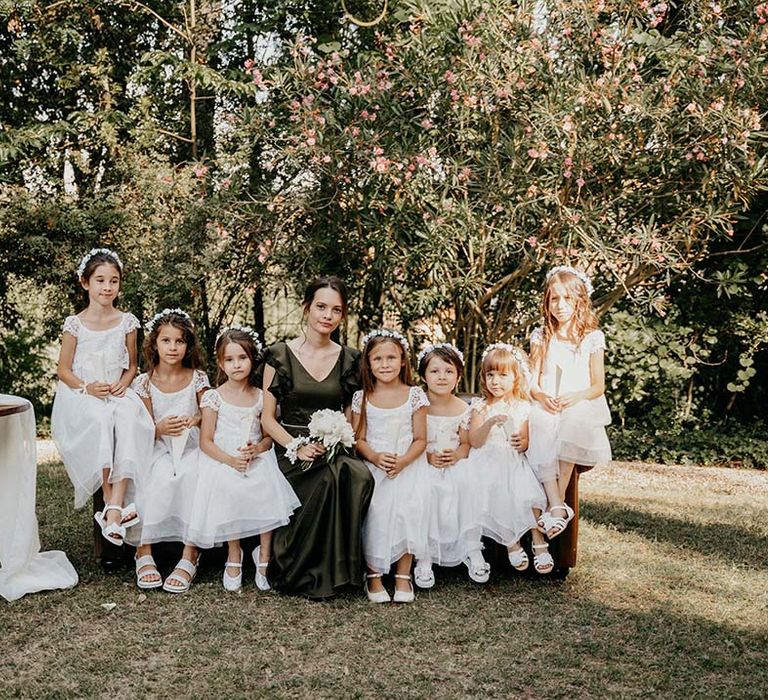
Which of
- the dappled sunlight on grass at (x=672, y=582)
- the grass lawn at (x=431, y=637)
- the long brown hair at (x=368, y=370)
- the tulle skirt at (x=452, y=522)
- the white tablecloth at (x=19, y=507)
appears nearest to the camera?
the grass lawn at (x=431, y=637)

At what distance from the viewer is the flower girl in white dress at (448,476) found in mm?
4277

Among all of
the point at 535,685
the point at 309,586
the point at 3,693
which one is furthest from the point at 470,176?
the point at 3,693

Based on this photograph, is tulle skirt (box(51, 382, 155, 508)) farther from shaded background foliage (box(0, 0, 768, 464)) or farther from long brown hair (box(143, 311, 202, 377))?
shaded background foliage (box(0, 0, 768, 464))

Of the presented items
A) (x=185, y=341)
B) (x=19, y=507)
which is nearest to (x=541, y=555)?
(x=185, y=341)

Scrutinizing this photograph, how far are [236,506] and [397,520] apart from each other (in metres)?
0.78

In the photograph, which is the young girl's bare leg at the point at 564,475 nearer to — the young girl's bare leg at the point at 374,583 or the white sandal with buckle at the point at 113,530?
the young girl's bare leg at the point at 374,583

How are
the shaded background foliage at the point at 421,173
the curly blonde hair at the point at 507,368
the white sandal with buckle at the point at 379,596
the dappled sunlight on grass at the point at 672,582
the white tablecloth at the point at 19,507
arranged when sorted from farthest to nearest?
the shaded background foliage at the point at 421,173, the curly blonde hair at the point at 507,368, the white tablecloth at the point at 19,507, the white sandal with buckle at the point at 379,596, the dappled sunlight on grass at the point at 672,582

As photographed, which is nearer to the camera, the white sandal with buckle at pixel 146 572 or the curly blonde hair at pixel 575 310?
the white sandal with buckle at pixel 146 572

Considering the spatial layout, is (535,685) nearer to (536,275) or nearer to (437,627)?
(437,627)

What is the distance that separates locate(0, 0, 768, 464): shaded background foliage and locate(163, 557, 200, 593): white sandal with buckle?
316cm

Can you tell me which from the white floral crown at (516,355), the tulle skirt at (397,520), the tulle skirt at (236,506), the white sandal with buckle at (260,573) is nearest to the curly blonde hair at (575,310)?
the white floral crown at (516,355)

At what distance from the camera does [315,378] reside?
4.54 meters

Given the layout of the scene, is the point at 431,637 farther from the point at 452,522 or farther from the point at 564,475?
the point at 564,475

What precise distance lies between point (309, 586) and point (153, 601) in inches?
28.4
